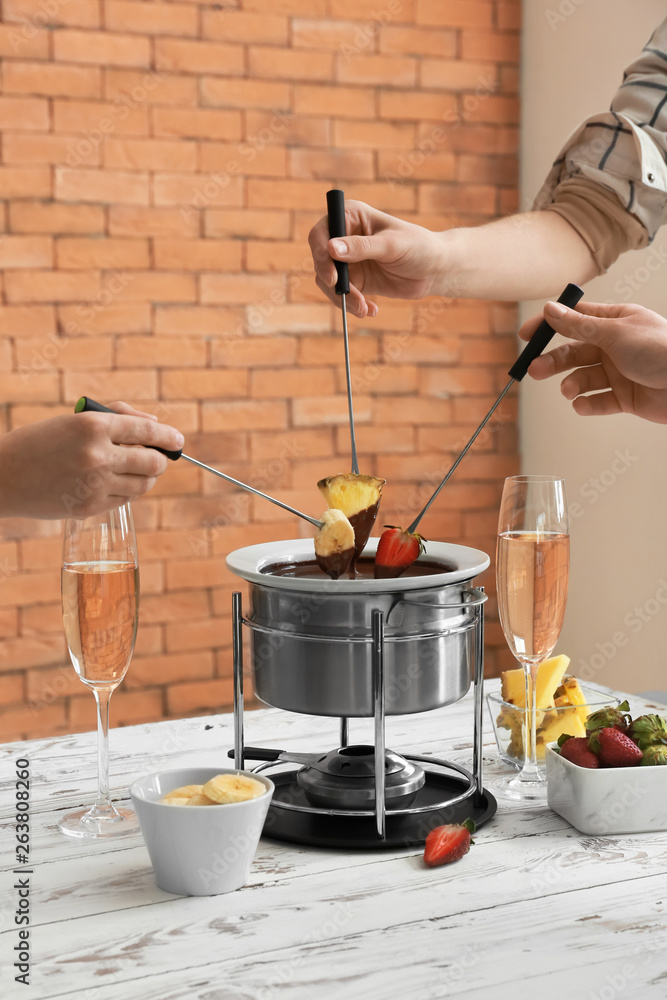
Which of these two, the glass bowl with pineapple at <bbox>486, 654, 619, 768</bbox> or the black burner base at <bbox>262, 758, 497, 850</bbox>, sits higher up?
the glass bowl with pineapple at <bbox>486, 654, 619, 768</bbox>

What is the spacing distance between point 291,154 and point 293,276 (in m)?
0.31

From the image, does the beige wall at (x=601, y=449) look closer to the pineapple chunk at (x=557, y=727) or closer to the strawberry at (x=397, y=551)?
the pineapple chunk at (x=557, y=727)

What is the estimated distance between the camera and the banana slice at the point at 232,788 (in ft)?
2.76

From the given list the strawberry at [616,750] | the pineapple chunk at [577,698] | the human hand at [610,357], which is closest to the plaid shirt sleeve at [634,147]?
the human hand at [610,357]

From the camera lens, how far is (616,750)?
3.12 ft

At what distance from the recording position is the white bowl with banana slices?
816 millimetres

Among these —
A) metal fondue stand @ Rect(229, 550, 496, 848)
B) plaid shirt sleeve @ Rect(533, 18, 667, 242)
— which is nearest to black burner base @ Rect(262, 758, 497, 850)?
metal fondue stand @ Rect(229, 550, 496, 848)

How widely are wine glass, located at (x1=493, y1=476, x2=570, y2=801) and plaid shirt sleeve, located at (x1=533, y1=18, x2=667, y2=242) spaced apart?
83cm

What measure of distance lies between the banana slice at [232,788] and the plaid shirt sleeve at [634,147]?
4.10ft

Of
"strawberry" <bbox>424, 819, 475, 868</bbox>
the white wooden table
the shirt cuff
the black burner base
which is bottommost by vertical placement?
the white wooden table

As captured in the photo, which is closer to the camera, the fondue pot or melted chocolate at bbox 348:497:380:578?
the fondue pot

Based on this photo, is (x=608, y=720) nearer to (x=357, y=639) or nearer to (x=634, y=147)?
(x=357, y=639)

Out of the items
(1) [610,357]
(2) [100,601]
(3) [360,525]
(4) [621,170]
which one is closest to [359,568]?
(3) [360,525]

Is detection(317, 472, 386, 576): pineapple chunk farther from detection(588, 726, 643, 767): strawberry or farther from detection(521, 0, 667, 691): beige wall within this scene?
detection(521, 0, 667, 691): beige wall
